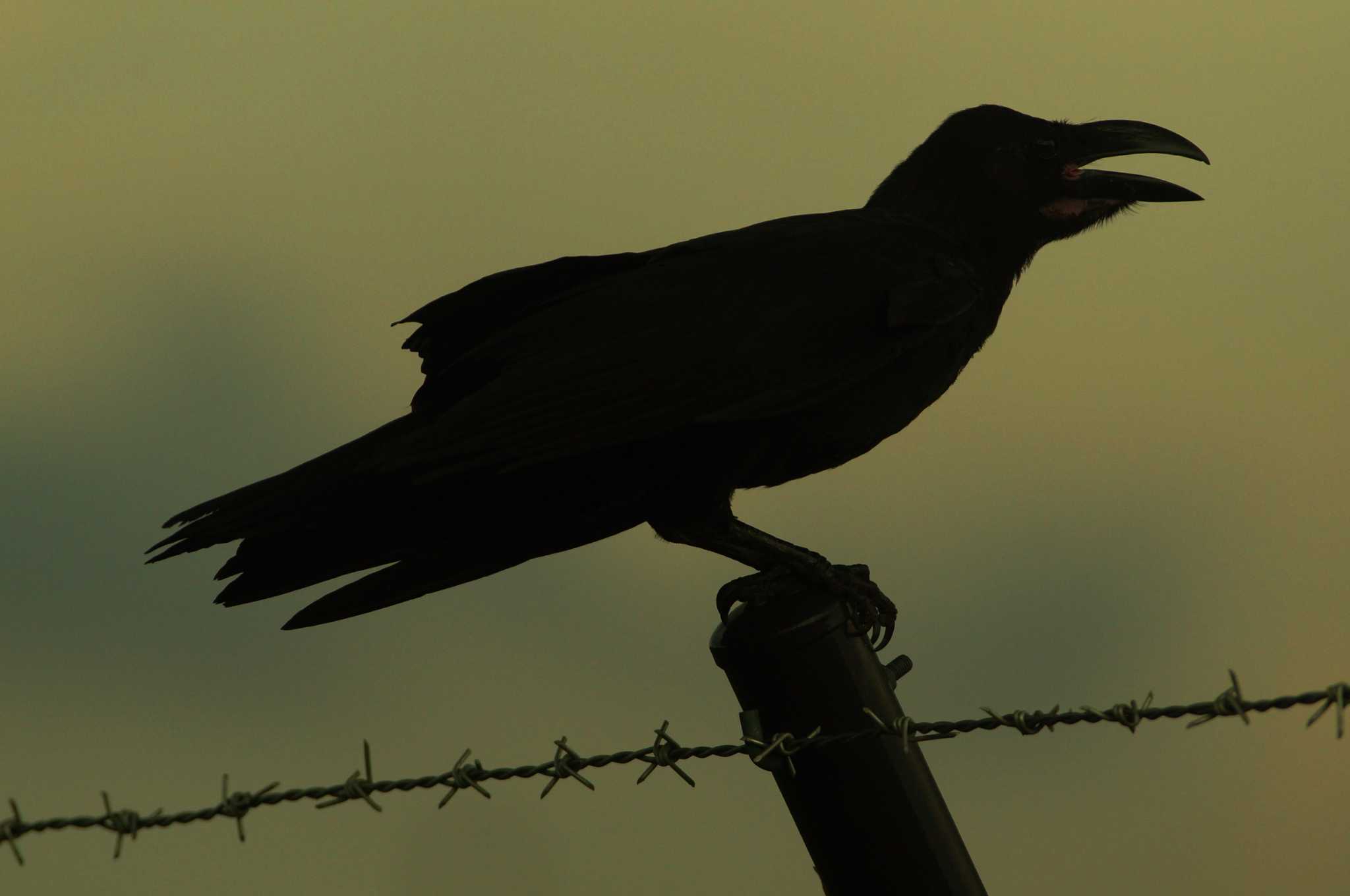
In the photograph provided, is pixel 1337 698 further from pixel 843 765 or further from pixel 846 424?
pixel 846 424

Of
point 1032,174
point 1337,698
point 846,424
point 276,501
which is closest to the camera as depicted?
point 1337,698

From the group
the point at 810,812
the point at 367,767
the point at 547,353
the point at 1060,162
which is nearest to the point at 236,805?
the point at 367,767

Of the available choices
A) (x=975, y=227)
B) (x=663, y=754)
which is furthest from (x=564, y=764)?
(x=975, y=227)

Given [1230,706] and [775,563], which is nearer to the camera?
[1230,706]

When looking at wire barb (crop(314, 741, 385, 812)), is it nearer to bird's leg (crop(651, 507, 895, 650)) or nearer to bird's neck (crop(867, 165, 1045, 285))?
bird's leg (crop(651, 507, 895, 650))

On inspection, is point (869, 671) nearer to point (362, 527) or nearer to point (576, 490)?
point (576, 490)

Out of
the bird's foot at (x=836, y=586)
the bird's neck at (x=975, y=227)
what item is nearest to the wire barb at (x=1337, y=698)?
the bird's foot at (x=836, y=586)

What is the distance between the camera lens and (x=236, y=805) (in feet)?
8.93

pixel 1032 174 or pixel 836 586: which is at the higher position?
pixel 1032 174

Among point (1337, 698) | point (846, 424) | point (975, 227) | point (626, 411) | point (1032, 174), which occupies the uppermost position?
point (1032, 174)

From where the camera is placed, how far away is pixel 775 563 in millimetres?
3545

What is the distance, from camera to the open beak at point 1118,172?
4617mm

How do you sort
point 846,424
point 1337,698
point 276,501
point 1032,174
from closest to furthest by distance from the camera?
point 1337,698, point 276,501, point 846,424, point 1032,174

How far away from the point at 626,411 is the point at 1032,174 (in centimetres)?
193
